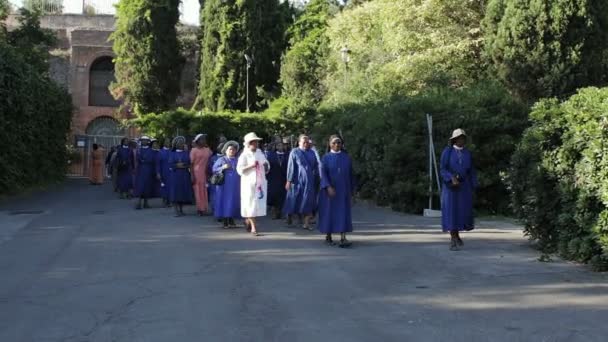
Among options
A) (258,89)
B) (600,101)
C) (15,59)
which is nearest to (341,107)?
(15,59)

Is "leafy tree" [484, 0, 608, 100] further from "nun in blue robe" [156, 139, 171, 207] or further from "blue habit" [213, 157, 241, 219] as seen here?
"blue habit" [213, 157, 241, 219]

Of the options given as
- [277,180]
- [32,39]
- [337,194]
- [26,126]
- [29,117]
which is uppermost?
[32,39]

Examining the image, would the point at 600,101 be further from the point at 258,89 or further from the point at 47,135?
the point at 258,89

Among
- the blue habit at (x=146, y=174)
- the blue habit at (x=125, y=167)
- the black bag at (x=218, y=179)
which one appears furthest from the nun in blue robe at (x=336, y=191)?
the blue habit at (x=125, y=167)

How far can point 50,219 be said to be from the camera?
15.9m

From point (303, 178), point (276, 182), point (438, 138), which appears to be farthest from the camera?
point (438, 138)

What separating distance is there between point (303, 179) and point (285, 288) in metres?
5.91

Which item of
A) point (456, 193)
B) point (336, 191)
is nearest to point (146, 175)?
point (336, 191)

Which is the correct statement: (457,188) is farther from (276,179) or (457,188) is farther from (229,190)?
(276,179)

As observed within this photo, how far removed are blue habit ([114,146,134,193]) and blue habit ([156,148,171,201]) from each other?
3874mm

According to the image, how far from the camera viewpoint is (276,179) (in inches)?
672

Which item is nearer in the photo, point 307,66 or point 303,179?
point 303,179

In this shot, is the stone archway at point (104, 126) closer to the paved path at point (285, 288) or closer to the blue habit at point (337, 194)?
the paved path at point (285, 288)

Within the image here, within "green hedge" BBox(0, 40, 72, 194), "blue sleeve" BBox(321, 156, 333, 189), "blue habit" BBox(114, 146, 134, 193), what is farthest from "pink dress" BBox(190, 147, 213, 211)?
"blue habit" BBox(114, 146, 134, 193)
